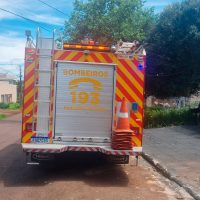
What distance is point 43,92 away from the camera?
30.9 ft

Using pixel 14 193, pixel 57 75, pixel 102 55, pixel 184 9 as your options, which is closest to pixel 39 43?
pixel 57 75

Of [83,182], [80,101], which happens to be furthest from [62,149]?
[80,101]

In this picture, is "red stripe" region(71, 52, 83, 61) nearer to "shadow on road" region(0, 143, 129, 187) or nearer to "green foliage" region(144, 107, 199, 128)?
"shadow on road" region(0, 143, 129, 187)

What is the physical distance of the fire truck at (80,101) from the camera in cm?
938

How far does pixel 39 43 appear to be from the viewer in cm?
951

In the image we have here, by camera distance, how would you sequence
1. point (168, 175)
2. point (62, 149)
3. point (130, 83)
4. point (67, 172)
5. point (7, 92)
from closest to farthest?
point (62, 149) < point (130, 83) < point (168, 175) < point (67, 172) < point (7, 92)

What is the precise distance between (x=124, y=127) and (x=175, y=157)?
12.1 ft

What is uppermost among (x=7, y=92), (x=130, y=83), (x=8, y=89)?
(x=8, y=89)

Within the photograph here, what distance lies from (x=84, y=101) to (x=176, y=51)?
616 inches

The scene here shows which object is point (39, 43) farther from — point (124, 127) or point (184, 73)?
point (184, 73)

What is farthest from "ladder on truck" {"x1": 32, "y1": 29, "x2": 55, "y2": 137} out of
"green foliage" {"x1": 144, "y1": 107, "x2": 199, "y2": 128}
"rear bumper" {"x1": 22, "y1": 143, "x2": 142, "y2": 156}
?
"green foliage" {"x1": 144, "y1": 107, "x2": 199, "y2": 128}

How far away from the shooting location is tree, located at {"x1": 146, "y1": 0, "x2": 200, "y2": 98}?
77.0 feet

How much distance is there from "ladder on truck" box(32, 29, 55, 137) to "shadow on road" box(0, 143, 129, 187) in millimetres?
1053

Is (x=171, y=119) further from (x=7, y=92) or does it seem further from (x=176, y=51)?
(x=7, y=92)
